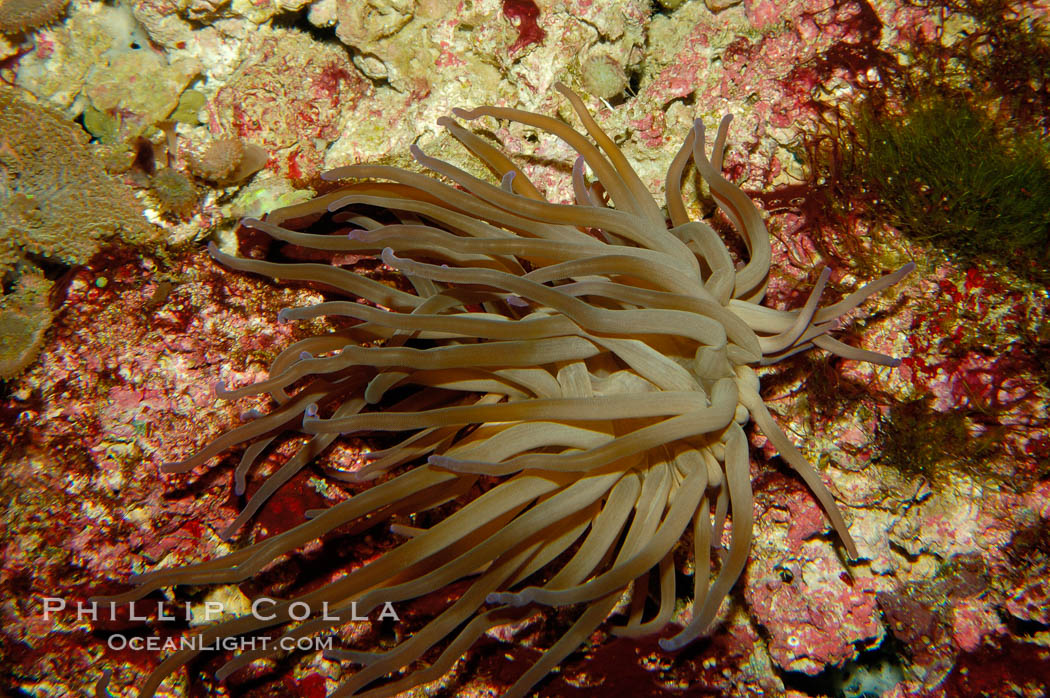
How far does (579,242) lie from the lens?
231cm

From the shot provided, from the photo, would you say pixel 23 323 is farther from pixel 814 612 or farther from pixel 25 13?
pixel 814 612

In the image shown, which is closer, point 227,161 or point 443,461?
point 443,461

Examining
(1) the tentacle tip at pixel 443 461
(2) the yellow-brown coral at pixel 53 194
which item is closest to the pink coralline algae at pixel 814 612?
(1) the tentacle tip at pixel 443 461

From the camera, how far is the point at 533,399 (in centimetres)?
201

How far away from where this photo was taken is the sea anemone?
200 centimetres

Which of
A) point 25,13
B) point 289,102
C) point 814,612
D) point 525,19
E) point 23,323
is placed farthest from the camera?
point 25,13

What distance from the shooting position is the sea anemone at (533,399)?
2.00 meters

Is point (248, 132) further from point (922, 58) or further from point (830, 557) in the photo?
point (830, 557)

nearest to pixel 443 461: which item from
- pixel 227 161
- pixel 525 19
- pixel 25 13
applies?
pixel 227 161

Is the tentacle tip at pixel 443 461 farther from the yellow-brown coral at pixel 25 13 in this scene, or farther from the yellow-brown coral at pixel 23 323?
the yellow-brown coral at pixel 25 13

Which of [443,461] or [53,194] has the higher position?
[53,194]

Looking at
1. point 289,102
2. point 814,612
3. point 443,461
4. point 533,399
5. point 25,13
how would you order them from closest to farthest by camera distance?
point 443,461 → point 533,399 → point 814,612 → point 289,102 → point 25,13

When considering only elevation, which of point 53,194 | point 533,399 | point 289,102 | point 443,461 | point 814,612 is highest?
point 289,102

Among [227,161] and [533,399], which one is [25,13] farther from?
[533,399]
